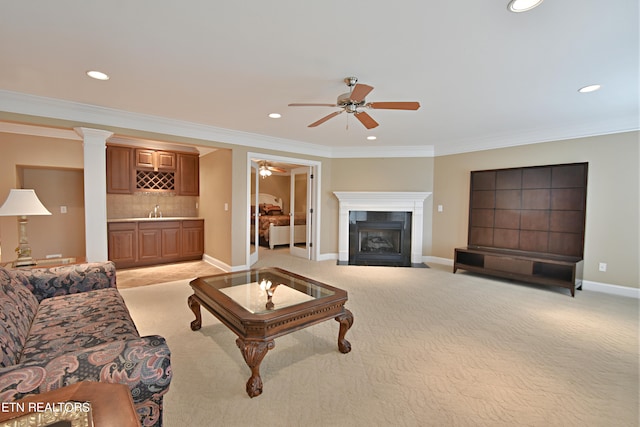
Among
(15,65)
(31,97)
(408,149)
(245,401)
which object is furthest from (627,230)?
(31,97)

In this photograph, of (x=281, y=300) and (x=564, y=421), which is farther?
(x=281, y=300)

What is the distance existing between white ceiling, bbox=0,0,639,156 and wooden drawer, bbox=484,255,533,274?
2016 mm

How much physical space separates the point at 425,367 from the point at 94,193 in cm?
423

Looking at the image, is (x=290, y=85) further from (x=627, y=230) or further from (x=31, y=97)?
(x=627, y=230)

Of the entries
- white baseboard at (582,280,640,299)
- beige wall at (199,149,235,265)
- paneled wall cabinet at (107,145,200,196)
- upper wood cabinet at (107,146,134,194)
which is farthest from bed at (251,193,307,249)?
white baseboard at (582,280,640,299)

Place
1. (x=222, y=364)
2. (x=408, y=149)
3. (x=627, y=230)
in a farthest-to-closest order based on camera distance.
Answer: (x=408, y=149) → (x=627, y=230) → (x=222, y=364)

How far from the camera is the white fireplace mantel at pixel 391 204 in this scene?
18.3ft

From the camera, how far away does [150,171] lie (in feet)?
17.5

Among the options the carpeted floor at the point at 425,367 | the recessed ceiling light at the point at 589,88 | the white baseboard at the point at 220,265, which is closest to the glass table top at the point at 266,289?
the carpeted floor at the point at 425,367

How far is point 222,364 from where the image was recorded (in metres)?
2.16

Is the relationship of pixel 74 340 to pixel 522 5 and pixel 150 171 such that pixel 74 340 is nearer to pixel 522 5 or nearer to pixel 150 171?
pixel 522 5

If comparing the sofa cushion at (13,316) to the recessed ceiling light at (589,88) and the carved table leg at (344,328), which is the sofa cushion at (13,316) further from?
the recessed ceiling light at (589,88)

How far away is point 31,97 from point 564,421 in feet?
17.9

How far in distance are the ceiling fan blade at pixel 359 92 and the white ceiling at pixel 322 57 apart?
23 cm
